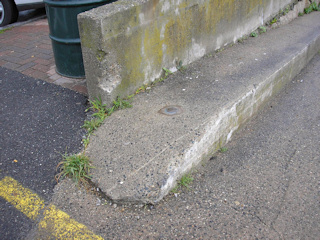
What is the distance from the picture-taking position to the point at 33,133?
2.99 m

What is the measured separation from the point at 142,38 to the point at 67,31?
1.03 meters

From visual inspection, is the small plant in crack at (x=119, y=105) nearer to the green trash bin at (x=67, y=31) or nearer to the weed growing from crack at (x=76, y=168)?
the weed growing from crack at (x=76, y=168)

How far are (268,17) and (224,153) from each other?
12.2 ft

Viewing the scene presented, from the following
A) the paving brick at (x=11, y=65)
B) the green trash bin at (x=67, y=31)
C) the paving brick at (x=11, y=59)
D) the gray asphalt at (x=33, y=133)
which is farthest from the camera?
the paving brick at (x=11, y=59)

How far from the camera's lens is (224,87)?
11.6ft

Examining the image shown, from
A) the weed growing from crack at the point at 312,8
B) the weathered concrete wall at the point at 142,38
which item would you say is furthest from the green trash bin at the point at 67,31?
the weed growing from crack at the point at 312,8

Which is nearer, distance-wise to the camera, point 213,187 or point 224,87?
point 213,187

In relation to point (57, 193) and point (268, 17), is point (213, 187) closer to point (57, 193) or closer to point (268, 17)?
point (57, 193)

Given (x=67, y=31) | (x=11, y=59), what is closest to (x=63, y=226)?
(x=67, y=31)

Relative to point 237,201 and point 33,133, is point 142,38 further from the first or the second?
point 237,201

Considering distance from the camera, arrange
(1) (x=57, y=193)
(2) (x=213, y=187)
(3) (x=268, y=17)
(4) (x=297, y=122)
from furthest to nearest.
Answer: (3) (x=268, y=17)
(4) (x=297, y=122)
(2) (x=213, y=187)
(1) (x=57, y=193)

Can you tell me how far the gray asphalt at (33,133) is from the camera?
7.86 ft

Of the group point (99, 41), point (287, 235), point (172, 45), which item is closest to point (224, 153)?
point (287, 235)

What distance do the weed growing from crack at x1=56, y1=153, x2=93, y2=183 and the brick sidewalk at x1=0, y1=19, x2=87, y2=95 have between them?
1.25 meters
